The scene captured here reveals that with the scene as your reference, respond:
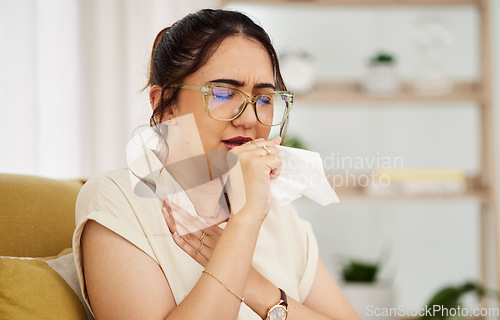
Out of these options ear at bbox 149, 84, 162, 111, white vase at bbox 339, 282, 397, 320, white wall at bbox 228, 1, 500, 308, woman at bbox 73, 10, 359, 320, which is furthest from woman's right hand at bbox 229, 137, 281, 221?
white wall at bbox 228, 1, 500, 308

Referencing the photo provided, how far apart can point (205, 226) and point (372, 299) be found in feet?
5.79

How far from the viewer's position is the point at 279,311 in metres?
1.04

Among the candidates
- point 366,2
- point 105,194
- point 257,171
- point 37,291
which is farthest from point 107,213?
point 366,2

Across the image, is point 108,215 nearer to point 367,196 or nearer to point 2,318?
point 2,318

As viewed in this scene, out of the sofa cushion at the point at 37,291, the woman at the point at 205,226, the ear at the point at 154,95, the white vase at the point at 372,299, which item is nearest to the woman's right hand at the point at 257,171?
the woman at the point at 205,226

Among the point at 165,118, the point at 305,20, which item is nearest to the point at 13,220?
the point at 165,118

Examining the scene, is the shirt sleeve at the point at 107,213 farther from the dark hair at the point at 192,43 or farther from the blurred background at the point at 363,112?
the blurred background at the point at 363,112

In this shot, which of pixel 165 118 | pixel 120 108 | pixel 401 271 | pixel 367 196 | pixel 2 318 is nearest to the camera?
pixel 2 318

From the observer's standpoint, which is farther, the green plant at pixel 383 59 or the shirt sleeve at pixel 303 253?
the green plant at pixel 383 59

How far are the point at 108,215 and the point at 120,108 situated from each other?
5.89 ft

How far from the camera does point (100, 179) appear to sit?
1.01 metres

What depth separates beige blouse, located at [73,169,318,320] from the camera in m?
A: 0.94

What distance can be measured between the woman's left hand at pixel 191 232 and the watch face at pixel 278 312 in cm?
16

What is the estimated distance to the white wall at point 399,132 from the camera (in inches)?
125
